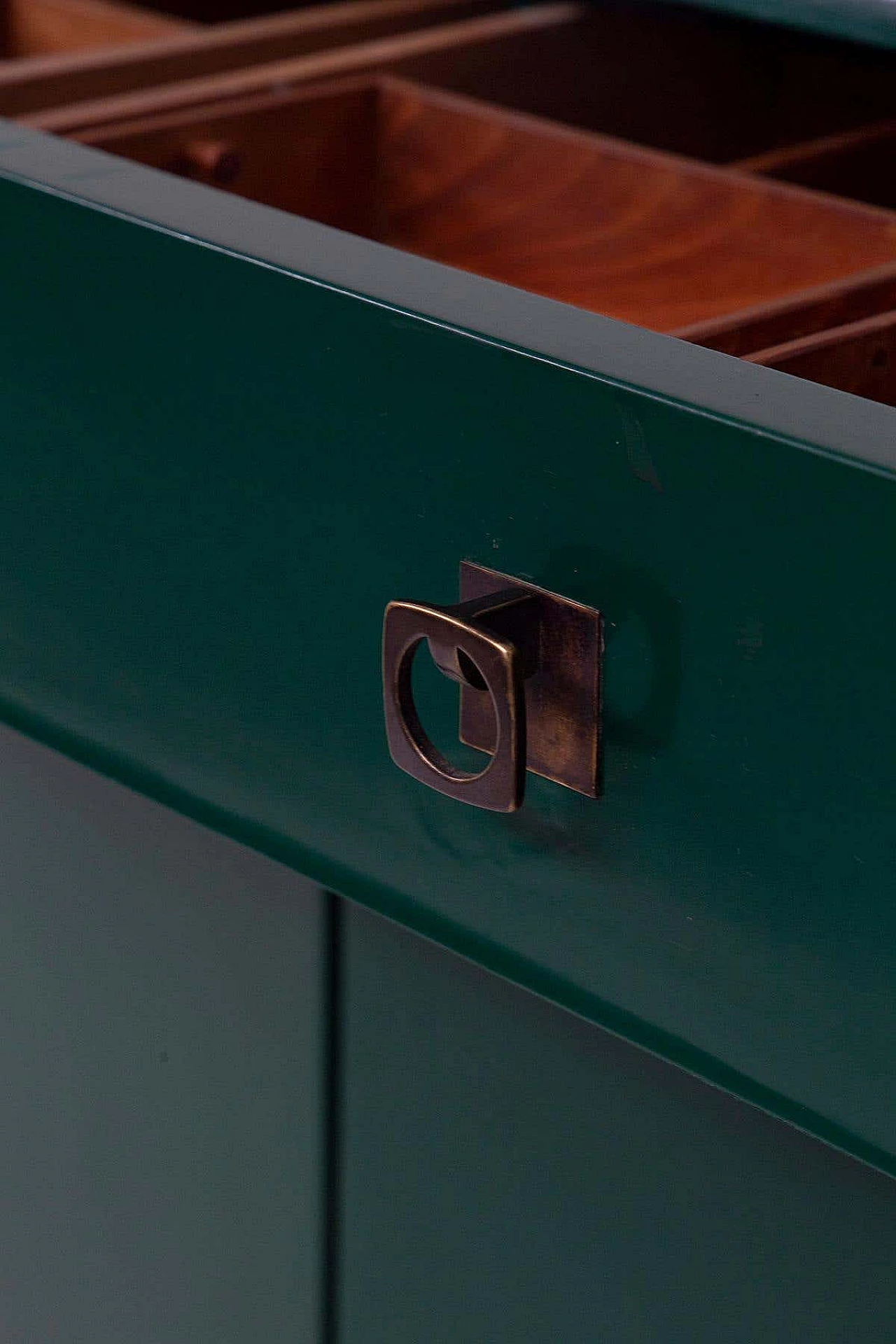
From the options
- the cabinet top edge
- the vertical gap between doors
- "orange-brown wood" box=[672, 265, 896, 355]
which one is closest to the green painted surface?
"orange-brown wood" box=[672, 265, 896, 355]

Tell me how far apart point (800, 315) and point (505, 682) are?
0.22m

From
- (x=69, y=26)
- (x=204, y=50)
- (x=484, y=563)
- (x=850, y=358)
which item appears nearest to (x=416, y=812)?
(x=484, y=563)

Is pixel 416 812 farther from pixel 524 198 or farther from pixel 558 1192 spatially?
pixel 524 198

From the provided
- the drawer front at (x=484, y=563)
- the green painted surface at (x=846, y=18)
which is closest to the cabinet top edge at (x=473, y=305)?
the drawer front at (x=484, y=563)

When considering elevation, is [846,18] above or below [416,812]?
above

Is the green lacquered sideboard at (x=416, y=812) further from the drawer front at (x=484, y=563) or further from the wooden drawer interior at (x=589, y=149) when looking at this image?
the wooden drawer interior at (x=589, y=149)

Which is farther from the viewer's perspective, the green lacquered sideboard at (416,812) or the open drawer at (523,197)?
the open drawer at (523,197)

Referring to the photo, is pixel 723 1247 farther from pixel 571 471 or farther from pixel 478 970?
pixel 571 471

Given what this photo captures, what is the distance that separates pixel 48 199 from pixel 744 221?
13.2 inches

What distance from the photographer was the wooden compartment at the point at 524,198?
786mm

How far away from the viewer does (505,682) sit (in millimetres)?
493

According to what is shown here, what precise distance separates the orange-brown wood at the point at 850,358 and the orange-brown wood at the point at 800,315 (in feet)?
0.05

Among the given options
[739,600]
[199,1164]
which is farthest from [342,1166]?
[739,600]

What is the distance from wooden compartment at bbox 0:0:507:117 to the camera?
0.85 m
